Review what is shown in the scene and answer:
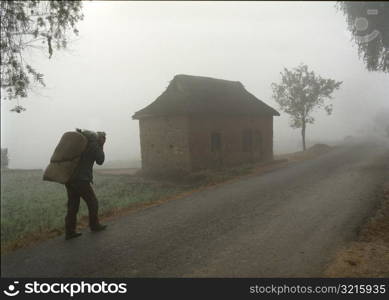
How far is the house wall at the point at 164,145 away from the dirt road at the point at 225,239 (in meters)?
1.43

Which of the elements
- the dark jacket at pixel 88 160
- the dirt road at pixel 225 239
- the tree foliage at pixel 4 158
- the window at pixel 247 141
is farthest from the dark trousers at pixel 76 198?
the tree foliage at pixel 4 158

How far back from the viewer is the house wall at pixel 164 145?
886cm

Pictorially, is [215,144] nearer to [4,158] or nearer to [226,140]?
[226,140]

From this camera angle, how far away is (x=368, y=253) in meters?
4.52

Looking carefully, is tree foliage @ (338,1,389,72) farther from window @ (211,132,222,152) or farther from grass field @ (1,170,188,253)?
window @ (211,132,222,152)

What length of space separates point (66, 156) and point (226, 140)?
11.6 metres

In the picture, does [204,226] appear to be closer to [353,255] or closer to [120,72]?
[353,255]

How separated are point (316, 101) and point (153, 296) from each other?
33424mm

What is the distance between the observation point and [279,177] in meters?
12.3

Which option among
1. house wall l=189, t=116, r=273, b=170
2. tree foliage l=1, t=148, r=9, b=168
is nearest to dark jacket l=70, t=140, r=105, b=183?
house wall l=189, t=116, r=273, b=170

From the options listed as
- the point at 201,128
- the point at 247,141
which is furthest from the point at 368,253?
the point at 247,141

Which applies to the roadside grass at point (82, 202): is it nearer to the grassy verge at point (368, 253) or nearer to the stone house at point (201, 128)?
the stone house at point (201, 128)

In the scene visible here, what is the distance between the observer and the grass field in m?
6.75

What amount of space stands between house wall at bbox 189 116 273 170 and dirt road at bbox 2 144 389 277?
429 centimetres
